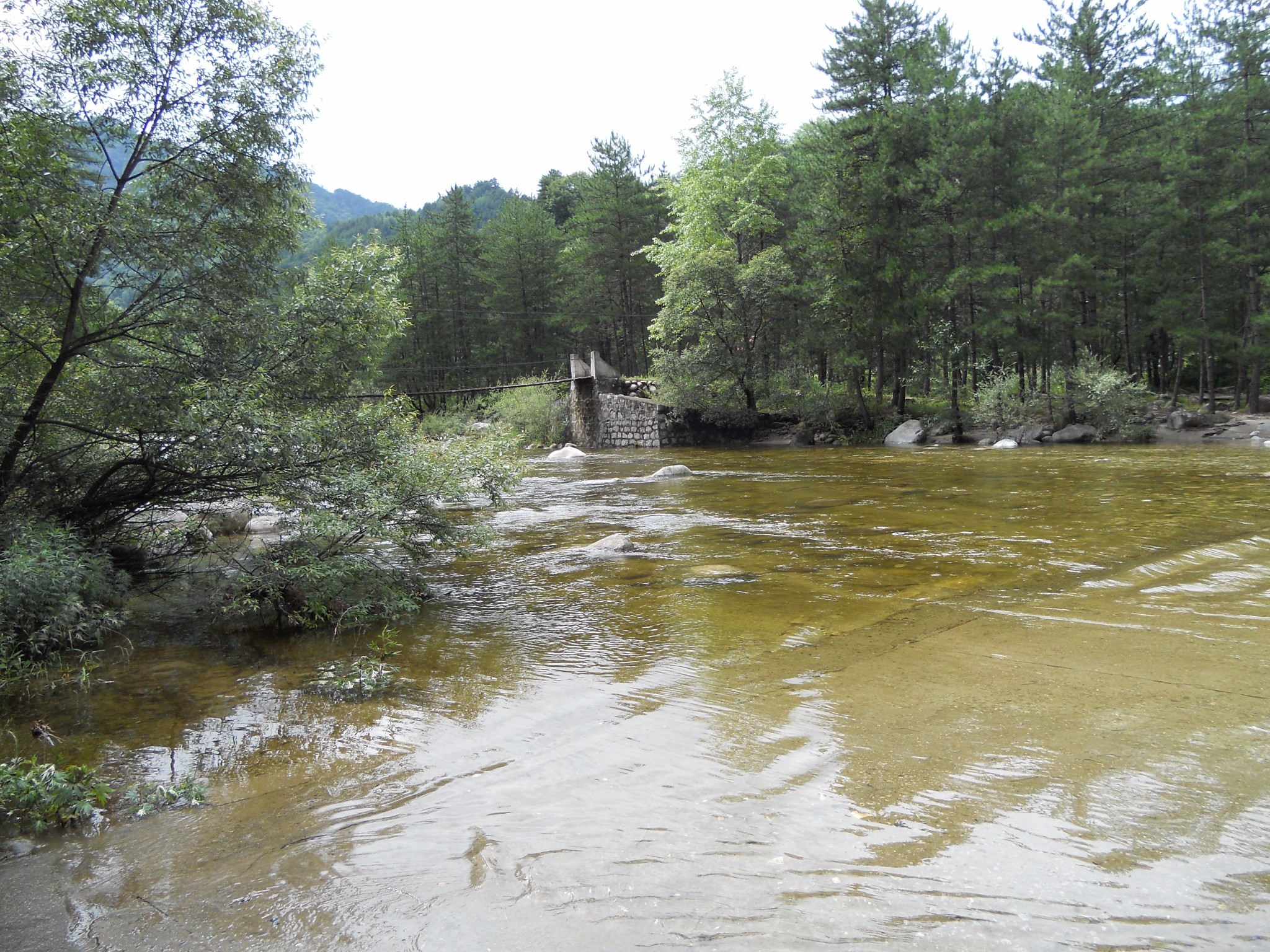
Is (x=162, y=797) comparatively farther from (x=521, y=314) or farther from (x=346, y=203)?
(x=346, y=203)

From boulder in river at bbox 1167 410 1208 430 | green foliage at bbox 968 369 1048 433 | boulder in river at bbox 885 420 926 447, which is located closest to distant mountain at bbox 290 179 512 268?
boulder in river at bbox 885 420 926 447

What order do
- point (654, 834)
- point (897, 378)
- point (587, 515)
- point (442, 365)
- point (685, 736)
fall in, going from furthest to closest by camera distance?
point (442, 365)
point (897, 378)
point (587, 515)
point (685, 736)
point (654, 834)

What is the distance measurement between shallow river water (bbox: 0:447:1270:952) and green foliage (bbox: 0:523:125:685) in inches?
16.5

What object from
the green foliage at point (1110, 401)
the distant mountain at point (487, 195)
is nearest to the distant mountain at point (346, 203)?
the distant mountain at point (487, 195)

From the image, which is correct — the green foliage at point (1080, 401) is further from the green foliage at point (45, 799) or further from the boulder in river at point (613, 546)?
the green foliage at point (45, 799)

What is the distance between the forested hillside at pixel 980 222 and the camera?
867 inches

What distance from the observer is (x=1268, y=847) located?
103 inches

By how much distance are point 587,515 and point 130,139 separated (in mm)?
7678

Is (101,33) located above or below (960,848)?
above

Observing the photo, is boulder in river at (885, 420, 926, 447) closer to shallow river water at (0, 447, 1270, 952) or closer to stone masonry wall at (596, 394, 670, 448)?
stone masonry wall at (596, 394, 670, 448)

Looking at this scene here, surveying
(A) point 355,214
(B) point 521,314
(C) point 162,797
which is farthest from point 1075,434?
(A) point 355,214

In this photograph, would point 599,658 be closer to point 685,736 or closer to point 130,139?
point 685,736

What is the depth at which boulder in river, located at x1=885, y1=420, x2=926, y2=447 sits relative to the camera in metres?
24.7

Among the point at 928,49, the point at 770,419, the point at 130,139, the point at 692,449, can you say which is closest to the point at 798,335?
the point at 770,419
